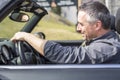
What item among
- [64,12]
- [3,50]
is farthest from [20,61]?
[64,12]

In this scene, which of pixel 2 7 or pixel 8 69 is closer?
pixel 8 69

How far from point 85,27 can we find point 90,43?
0.14 meters

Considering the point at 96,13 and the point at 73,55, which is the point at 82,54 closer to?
the point at 73,55

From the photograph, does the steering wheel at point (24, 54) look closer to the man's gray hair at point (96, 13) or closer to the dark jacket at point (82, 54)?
the dark jacket at point (82, 54)

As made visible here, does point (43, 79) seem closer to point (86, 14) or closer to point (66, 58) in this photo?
point (66, 58)

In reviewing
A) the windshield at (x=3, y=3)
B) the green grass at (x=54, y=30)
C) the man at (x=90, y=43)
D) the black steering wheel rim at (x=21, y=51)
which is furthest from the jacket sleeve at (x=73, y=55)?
the green grass at (x=54, y=30)

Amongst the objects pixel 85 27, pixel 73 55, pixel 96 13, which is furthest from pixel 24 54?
pixel 96 13

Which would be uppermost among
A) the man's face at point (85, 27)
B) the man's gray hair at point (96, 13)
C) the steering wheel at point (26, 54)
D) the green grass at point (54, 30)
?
the man's gray hair at point (96, 13)

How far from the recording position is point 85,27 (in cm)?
381

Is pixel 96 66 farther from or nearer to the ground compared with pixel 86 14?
nearer to the ground

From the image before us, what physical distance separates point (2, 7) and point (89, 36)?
0.73m

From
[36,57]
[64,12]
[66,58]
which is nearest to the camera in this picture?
[66,58]

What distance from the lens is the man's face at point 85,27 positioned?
3799 millimetres

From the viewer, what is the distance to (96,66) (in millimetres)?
3434
